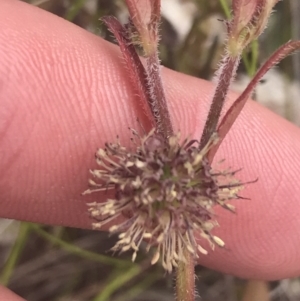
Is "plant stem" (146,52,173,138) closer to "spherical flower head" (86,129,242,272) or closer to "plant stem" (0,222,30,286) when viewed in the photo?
"spherical flower head" (86,129,242,272)

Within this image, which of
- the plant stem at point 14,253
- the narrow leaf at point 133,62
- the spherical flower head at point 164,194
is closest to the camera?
the spherical flower head at point 164,194

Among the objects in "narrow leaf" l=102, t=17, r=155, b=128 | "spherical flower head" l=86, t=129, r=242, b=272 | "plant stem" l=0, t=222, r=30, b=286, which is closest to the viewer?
"spherical flower head" l=86, t=129, r=242, b=272

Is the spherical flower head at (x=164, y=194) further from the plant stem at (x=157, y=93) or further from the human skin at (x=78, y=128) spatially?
the human skin at (x=78, y=128)

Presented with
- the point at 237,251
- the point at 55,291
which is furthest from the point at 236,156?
the point at 55,291

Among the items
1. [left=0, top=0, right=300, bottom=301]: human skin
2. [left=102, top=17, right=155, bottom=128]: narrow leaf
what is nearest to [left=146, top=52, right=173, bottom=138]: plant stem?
[left=102, top=17, right=155, bottom=128]: narrow leaf

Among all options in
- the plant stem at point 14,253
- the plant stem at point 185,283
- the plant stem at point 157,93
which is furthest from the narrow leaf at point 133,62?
the plant stem at point 14,253

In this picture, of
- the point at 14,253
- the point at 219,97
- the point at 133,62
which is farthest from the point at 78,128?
the point at 14,253
